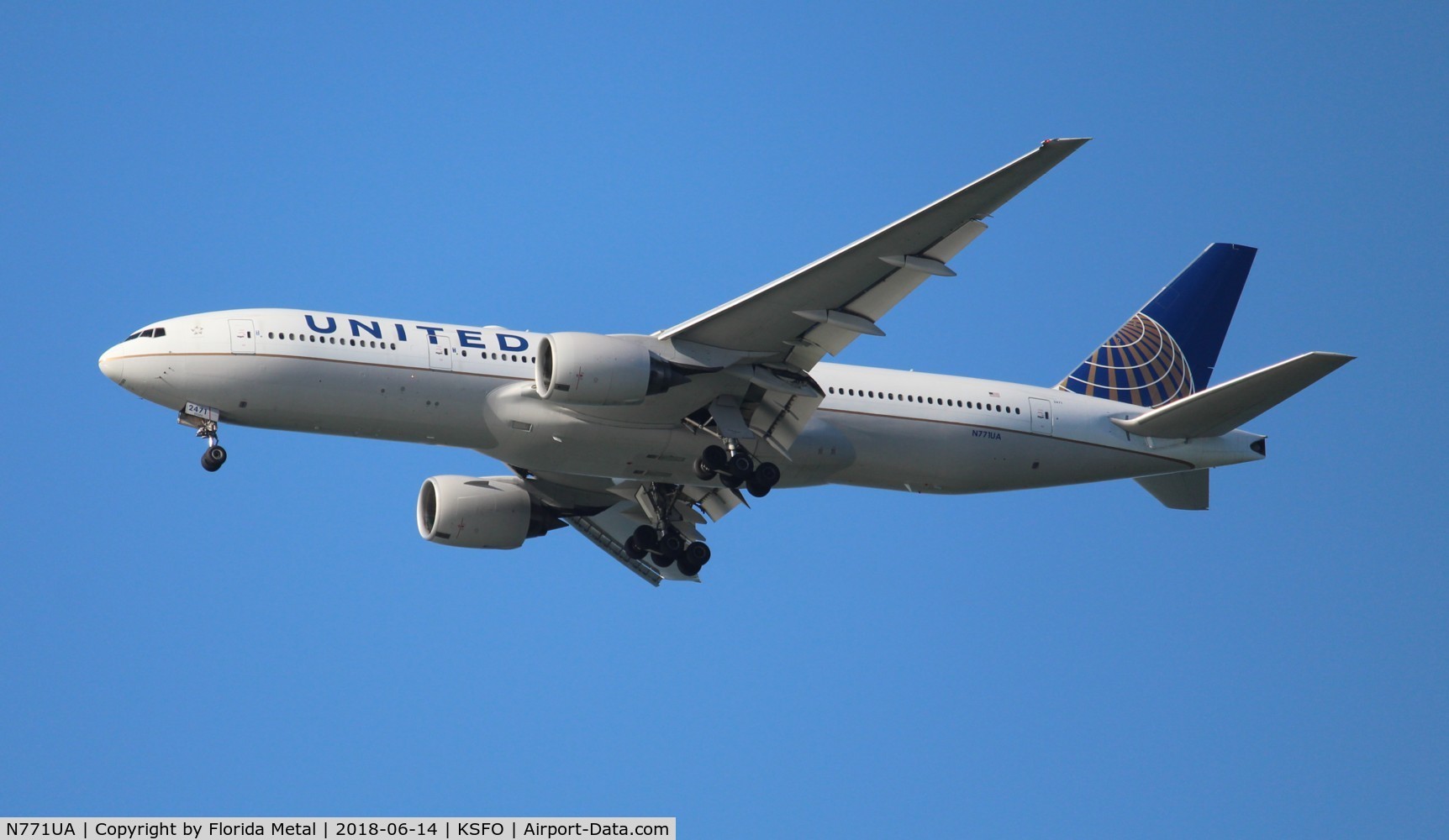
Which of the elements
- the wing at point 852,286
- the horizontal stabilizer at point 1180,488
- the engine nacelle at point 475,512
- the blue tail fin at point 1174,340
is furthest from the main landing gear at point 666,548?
the horizontal stabilizer at point 1180,488

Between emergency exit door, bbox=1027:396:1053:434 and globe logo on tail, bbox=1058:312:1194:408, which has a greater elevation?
globe logo on tail, bbox=1058:312:1194:408

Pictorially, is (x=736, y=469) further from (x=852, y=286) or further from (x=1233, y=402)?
(x=1233, y=402)

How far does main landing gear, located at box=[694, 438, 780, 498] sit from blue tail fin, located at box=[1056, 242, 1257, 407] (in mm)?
8291

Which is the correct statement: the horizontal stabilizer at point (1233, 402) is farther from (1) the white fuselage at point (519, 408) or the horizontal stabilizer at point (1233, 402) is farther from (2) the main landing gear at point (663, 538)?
(2) the main landing gear at point (663, 538)

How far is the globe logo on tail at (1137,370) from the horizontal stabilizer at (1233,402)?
132 centimetres

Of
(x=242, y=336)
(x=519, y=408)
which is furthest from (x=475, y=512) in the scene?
(x=242, y=336)

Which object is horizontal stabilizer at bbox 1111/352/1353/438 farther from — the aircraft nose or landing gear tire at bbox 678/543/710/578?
the aircraft nose

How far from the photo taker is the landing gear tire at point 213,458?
31781 mm

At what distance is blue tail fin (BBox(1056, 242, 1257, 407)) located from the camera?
125 ft

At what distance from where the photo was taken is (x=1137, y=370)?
127 ft

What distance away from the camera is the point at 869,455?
34.6 m

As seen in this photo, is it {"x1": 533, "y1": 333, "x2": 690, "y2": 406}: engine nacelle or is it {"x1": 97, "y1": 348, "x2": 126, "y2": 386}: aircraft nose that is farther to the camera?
{"x1": 97, "y1": 348, "x2": 126, "y2": 386}: aircraft nose

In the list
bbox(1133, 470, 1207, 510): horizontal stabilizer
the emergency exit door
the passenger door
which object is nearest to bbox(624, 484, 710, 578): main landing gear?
the emergency exit door

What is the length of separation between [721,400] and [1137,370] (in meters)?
10.8
